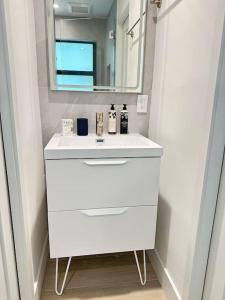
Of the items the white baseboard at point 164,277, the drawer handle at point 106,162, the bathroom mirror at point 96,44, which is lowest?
the white baseboard at point 164,277

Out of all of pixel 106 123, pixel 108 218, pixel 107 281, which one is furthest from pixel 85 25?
pixel 107 281

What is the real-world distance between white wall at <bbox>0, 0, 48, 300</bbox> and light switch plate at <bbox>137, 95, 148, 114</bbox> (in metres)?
0.64

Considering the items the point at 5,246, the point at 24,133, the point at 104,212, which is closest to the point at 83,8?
the point at 24,133

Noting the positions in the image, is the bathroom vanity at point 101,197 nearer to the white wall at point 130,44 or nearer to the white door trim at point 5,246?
the white door trim at point 5,246

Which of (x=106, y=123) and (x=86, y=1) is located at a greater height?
(x=86, y=1)

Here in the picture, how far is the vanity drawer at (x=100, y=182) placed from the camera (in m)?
0.98

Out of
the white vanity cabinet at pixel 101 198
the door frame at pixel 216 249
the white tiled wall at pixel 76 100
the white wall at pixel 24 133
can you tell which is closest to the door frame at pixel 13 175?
the white wall at pixel 24 133

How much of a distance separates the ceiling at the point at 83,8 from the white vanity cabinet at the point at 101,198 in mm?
811

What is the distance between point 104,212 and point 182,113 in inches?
24.5

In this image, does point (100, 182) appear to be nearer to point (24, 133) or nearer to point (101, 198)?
point (101, 198)

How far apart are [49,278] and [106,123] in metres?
1.04

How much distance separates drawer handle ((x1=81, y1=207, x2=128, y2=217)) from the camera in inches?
41.4

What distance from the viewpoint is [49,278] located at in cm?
132

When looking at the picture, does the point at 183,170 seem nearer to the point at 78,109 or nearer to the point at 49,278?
the point at 78,109
